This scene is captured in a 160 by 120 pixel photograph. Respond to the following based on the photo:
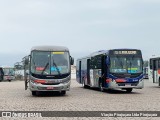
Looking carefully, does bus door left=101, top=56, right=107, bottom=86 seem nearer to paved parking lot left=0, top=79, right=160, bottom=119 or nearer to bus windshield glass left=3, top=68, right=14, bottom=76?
paved parking lot left=0, top=79, right=160, bottom=119

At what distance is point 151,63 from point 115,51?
32.2ft

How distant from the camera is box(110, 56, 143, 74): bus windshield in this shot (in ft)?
86.9

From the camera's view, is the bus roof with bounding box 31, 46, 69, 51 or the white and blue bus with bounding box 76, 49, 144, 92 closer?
the bus roof with bounding box 31, 46, 69, 51

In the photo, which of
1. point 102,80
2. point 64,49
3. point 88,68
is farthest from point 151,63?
A: point 64,49

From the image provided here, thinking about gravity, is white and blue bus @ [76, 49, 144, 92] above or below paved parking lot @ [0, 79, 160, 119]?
above

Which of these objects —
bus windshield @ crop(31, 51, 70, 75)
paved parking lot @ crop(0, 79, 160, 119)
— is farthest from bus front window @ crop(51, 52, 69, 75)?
paved parking lot @ crop(0, 79, 160, 119)

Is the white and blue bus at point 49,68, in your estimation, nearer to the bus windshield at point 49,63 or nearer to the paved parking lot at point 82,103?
the bus windshield at point 49,63

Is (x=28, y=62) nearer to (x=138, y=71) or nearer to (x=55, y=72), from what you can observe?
(x=55, y=72)

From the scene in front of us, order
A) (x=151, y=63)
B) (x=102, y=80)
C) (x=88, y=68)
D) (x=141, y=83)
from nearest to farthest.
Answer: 1. (x=141, y=83)
2. (x=102, y=80)
3. (x=88, y=68)
4. (x=151, y=63)

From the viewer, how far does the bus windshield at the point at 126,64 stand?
26500 millimetres

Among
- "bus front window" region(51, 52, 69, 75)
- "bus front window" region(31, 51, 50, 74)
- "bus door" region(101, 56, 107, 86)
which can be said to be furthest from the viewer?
"bus door" region(101, 56, 107, 86)

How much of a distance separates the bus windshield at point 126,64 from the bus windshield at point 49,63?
372 cm

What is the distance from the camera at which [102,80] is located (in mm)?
28266

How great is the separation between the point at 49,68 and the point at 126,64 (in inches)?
218
